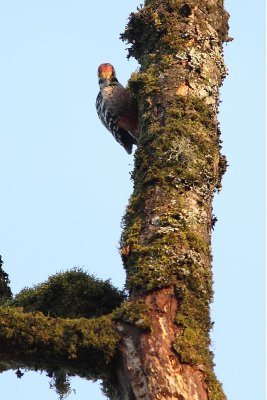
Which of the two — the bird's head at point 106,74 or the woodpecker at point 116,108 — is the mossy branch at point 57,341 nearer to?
the woodpecker at point 116,108

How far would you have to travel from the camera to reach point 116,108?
7.31m

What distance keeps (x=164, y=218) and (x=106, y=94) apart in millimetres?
3391

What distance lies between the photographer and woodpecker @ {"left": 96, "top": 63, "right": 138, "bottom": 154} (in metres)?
7.17

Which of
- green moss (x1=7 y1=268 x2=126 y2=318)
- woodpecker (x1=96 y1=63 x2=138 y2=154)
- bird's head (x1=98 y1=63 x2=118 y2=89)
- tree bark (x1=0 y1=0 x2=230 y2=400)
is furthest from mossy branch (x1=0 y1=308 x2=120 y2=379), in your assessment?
bird's head (x1=98 y1=63 x2=118 y2=89)

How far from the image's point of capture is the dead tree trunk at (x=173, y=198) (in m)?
3.99

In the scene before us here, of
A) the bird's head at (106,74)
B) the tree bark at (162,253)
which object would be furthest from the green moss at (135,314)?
the bird's head at (106,74)

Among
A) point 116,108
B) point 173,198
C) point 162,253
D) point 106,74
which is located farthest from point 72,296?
point 106,74

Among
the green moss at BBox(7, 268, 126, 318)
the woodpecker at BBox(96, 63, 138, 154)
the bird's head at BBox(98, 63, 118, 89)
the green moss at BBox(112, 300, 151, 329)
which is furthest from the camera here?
the bird's head at BBox(98, 63, 118, 89)

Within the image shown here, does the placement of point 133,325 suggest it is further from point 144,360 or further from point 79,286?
point 79,286

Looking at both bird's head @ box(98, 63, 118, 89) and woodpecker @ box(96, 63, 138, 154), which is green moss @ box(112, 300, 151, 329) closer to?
woodpecker @ box(96, 63, 138, 154)

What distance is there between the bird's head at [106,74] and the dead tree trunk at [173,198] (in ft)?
5.87

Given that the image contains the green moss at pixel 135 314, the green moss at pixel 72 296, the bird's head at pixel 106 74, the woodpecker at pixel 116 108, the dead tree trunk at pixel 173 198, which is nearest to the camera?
the dead tree trunk at pixel 173 198

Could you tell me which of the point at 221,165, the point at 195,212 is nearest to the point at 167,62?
the point at 221,165

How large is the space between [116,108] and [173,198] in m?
2.64
